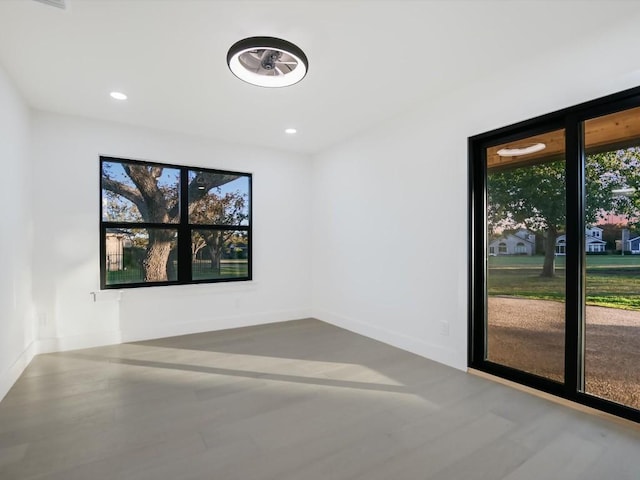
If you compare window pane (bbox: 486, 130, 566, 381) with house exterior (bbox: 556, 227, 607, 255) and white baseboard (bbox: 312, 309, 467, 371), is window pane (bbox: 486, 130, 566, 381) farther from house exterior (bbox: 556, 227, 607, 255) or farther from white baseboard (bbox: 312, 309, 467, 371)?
white baseboard (bbox: 312, 309, 467, 371)

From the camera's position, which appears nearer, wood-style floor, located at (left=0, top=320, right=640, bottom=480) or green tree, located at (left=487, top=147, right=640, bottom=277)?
wood-style floor, located at (left=0, top=320, right=640, bottom=480)

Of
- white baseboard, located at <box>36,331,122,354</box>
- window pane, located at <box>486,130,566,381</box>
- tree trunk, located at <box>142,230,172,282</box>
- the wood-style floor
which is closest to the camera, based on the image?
the wood-style floor

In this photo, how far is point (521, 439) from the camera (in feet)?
6.45

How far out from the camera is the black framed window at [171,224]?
13.0 feet

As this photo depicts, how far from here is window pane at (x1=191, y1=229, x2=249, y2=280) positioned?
448 cm

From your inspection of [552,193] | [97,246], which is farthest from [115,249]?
[552,193]

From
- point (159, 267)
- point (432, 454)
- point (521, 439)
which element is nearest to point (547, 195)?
point (521, 439)

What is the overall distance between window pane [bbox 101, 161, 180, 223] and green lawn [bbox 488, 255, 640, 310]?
12.9 ft

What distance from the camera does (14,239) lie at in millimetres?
2896

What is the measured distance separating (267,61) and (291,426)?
256 cm

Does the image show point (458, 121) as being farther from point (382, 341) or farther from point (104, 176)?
point (104, 176)

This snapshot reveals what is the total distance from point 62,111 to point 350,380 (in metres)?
4.05

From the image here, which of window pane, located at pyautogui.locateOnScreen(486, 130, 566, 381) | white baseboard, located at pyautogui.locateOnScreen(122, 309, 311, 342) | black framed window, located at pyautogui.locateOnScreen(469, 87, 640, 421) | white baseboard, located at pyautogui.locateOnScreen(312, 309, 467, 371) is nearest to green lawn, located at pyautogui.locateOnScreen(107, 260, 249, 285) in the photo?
white baseboard, located at pyautogui.locateOnScreen(122, 309, 311, 342)

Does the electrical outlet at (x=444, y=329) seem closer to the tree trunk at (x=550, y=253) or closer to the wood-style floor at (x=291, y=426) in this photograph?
the wood-style floor at (x=291, y=426)
